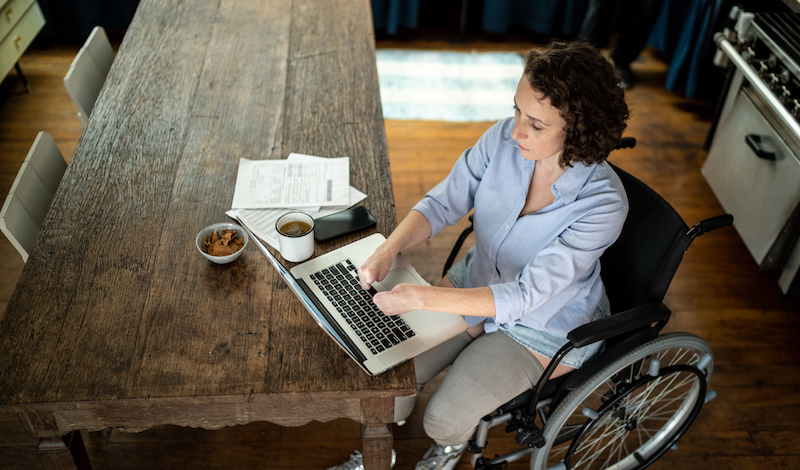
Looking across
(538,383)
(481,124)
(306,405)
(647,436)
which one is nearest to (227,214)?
(306,405)

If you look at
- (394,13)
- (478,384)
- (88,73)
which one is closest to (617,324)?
(478,384)

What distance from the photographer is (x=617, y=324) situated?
1.28 m

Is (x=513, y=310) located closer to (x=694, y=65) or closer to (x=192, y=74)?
(x=192, y=74)

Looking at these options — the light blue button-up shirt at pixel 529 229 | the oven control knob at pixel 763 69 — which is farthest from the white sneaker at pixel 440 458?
the oven control knob at pixel 763 69

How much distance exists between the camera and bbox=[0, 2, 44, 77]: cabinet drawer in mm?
2951

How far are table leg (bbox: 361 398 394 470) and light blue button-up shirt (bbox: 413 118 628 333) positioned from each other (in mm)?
316

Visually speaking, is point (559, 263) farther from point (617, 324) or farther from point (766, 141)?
point (766, 141)

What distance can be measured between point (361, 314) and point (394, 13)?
2.90 m

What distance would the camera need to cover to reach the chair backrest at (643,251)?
134cm

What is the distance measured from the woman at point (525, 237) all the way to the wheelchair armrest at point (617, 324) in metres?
0.10

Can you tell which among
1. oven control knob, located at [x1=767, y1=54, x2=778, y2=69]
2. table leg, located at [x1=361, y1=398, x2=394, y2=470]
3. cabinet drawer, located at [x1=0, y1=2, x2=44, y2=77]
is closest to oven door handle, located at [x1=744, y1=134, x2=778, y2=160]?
oven control knob, located at [x1=767, y1=54, x2=778, y2=69]

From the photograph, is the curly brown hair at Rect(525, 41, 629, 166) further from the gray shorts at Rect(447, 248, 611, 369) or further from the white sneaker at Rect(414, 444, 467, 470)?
the white sneaker at Rect(414, 444, 467, 470)

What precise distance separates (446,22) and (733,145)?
85.8 inches

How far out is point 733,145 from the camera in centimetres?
254
